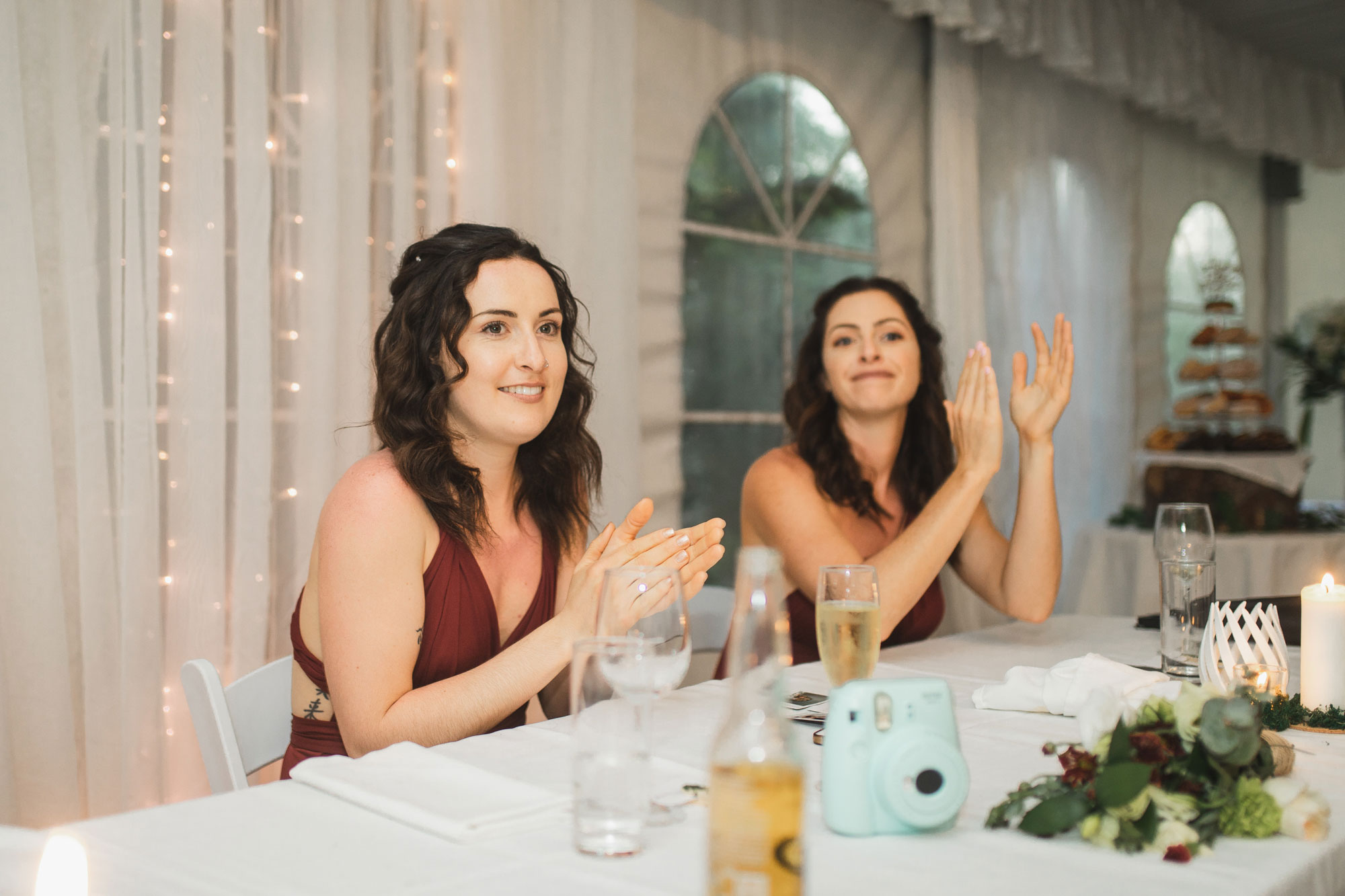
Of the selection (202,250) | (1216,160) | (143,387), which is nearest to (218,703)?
(143,387)

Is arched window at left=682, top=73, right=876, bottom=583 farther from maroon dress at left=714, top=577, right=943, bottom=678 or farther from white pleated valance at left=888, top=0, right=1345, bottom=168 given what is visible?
maroon dress at left=714, top=577, right=943, bottom=678

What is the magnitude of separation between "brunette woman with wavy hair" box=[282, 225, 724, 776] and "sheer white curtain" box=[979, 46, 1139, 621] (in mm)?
2903

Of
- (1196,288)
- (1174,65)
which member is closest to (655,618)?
(1174,65)

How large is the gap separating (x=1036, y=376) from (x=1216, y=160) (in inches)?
185

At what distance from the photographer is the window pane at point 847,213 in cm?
393

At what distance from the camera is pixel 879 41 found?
162 inches

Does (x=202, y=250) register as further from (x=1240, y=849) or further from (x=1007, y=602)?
(x=1240, y=849)

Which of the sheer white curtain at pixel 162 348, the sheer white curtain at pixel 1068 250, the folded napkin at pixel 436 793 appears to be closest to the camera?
the folded napkin at pixel 436 793

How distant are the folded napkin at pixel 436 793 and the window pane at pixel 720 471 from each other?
241cm

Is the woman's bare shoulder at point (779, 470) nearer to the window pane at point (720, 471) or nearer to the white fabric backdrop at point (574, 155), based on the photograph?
the white fabric backdrop at point (574, 155)

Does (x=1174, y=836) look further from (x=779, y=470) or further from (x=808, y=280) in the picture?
(x=808, y=280)

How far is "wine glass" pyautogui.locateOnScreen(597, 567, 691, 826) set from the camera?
0.95 metres

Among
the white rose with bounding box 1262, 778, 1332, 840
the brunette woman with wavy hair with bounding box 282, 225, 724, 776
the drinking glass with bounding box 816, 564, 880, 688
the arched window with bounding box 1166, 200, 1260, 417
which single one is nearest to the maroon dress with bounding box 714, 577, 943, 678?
the brunette woman with wavy hair with bounding box 282, 225, 724, 776

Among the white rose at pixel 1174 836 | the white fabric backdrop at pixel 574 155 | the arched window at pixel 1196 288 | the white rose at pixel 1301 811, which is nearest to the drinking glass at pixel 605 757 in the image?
the white rose at pixel 1174 836
